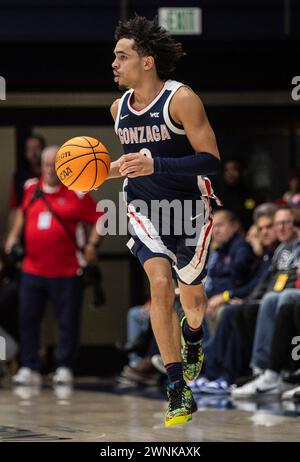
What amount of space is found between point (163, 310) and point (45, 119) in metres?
7.54

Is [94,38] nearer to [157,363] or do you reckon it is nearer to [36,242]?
[36,242]

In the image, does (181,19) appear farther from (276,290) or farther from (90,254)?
(276,290)

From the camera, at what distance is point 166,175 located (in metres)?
8.00

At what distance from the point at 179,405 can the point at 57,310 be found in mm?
5637

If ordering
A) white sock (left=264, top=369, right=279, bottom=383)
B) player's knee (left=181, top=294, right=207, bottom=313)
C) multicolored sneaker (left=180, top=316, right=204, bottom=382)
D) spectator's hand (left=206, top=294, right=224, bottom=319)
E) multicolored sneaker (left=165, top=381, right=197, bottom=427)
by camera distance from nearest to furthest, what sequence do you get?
multicolored sneaker (left=165, top=381, right=197, bottom=427) → player's knee (left=181, top=294, right=207, bottom=313) → multicolored sneaker (left=180, top=316, right=204, bottom=382) → white sock (left=264, top=369, right=279, bottom=383) → spectator's hand (left=206, top=294, right=224, bottom=319)

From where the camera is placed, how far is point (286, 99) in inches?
585

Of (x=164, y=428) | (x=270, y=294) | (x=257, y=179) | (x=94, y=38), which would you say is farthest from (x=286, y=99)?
(x=164, y=428)

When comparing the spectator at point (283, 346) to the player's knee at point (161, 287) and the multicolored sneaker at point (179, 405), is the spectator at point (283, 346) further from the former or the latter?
the player's knee at point (161, 287)

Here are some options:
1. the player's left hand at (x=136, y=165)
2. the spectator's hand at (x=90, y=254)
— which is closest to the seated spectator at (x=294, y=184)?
the spectator's hand at (x=90, y=254)

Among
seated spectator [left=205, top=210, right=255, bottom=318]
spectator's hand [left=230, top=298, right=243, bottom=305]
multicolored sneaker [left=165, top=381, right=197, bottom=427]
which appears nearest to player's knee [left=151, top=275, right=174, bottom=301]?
multicolored sneaker [left=165, top=381, right=197, bottom=427]

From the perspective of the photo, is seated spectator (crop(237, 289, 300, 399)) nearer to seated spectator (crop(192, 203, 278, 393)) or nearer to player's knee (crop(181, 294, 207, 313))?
seated spectator (crop(192, 203, 278, 393))

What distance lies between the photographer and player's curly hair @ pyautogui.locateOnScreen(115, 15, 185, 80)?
26.1 feet

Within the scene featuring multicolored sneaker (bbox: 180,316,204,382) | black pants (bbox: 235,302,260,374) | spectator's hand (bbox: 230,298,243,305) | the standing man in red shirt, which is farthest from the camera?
the standing man in red shirt

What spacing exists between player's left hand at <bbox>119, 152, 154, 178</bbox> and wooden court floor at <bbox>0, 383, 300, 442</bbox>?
1.64 meters
